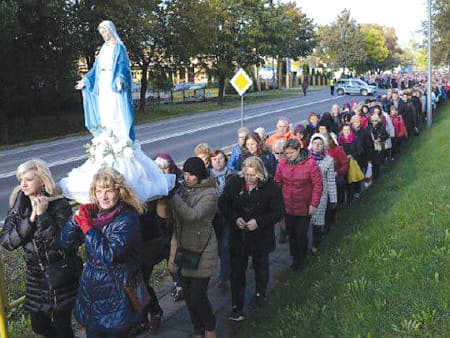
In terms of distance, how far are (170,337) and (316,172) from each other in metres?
2.63

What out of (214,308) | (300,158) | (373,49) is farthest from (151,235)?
(373,49)

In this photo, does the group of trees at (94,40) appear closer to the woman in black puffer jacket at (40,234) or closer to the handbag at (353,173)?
the handbag at (353,173)

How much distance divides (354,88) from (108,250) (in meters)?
53.7

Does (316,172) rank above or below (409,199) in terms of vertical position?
above

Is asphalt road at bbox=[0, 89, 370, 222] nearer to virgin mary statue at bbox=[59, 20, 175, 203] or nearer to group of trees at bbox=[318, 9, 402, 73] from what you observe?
virgin mary statue at bbox=[59, 20, 175, 203]

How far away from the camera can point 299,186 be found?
652 centimetres

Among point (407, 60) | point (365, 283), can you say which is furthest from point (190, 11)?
point (407, 60)

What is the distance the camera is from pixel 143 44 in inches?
1411

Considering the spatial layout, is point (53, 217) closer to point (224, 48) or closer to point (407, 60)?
point (224, 48)

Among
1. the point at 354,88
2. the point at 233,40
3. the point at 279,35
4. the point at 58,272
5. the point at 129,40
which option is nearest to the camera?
the point at 58,272

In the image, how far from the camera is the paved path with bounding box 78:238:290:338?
5.24 m

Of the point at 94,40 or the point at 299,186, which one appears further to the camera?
the point at 94,40

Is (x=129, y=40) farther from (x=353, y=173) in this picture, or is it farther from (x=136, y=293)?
(x=136, y=293)

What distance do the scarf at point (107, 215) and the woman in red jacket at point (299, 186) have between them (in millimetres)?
3321
